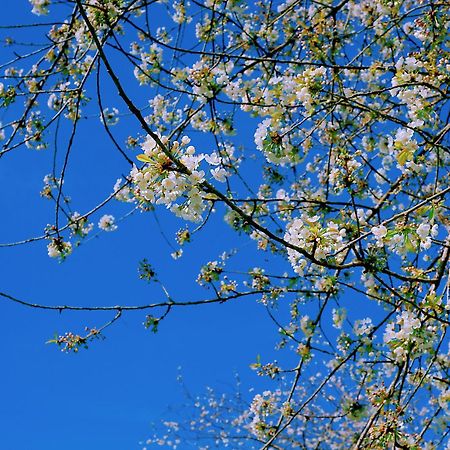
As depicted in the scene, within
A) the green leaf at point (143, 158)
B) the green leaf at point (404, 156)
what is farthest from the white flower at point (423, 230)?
the green leaf at point (143, 158)

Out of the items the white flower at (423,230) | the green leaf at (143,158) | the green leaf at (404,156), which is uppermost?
the green leaf at (404,156)

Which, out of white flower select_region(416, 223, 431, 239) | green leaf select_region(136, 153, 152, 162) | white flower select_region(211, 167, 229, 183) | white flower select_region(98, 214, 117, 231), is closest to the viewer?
green leaf select_region(136, 153, 152, 162)

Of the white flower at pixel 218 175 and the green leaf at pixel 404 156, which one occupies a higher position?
the green leaf at pixel 404 156

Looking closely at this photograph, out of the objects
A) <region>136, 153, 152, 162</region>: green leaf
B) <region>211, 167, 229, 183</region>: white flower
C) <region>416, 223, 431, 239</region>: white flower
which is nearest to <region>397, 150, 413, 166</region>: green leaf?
<region>416, 223, 431, 239</region>: white flower

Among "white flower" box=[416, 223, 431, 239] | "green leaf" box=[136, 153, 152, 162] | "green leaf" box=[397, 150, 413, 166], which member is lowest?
"white flower" box=[416, 223, 431, 239]

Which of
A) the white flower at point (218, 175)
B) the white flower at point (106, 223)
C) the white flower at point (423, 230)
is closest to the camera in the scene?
the white flower at point (218, 175)

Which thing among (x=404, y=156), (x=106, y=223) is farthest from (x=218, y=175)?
(x=106, y=223)

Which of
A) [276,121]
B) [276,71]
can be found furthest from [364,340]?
[276,71]

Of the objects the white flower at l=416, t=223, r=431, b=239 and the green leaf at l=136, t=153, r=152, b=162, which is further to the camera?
the white flower at l=416, t=223, r=431, b=239

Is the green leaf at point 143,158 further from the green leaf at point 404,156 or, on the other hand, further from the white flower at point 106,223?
the white flower at point 106,223

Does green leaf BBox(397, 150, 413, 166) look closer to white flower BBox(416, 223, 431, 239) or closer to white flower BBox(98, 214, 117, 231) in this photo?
white flower BBox(416, 223, 431, 239)

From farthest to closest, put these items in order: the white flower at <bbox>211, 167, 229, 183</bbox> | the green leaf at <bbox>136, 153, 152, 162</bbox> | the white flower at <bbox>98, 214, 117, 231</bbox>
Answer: the white flower at <bbox>98, 214, 117, 231</bbox>, the white flower at <bbox>211, 167, 229, 183</bbox>, the green leaf at <bbox>136, 153, 152, 162</bbox>

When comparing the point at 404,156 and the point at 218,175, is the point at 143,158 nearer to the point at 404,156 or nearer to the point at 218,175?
the point at 218,175

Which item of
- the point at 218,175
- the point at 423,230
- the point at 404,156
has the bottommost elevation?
the point at 423,230
